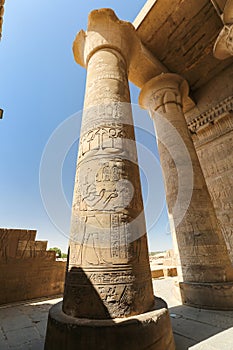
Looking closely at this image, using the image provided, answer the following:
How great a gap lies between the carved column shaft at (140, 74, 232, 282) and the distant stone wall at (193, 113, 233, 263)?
5.37 feet

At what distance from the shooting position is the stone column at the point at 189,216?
3.58m

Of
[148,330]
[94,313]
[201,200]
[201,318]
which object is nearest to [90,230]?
[94,313]

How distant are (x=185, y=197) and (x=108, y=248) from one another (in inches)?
117

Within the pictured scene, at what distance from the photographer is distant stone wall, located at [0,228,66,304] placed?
4.24 metres

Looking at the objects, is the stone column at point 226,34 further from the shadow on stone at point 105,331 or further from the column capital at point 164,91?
the shadow on stone at point 105,331

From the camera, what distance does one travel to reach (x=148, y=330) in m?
1.78

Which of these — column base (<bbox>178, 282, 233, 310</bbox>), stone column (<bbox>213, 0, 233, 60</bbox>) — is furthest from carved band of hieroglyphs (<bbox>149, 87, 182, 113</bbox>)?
column base (<bbox>178, 282, 233, 310</bbox>)

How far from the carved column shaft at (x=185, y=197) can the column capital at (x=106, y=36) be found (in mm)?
2068

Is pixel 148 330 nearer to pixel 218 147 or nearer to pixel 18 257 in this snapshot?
pixel 18 257

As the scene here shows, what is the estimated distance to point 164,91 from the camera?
6227 millimetres

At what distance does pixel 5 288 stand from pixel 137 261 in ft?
12.1

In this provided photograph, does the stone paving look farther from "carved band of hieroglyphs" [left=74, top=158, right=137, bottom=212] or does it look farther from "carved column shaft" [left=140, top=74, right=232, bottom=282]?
"carved band of hieroglyphs" [left=74, top=158, right=137, bottom=212]

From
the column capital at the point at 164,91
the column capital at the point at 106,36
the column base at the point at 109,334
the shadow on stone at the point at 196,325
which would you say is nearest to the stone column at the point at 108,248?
the column base at the point at 109,334

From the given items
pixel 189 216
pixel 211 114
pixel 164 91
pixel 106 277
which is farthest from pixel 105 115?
pixel 211 114
